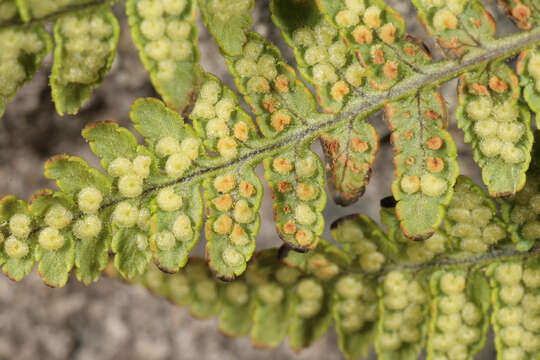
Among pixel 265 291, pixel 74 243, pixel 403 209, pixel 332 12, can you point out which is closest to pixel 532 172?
pixel 403 209

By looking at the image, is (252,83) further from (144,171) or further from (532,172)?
(532,172)

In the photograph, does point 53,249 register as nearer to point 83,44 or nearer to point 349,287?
point 83,44

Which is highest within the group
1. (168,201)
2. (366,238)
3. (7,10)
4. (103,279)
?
(7,10)

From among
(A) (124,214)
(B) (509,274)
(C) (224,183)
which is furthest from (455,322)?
(A) (124,214)

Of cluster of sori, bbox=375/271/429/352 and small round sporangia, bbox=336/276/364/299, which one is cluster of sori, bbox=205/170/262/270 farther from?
cluster of sori, bbox=375/271/429/352

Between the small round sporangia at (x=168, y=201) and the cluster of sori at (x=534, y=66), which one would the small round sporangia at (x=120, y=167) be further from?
the cluster of sori at (x=534, y=66)

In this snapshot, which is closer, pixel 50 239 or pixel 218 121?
pixel 50 239
